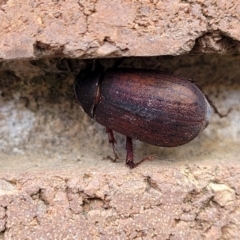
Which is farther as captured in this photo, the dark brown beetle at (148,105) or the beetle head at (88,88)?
the beetle head at (88,88)

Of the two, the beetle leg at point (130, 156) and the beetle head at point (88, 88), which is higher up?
the beetle head at point (88, 88)

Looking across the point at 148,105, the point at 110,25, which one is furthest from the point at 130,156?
the point at 110,25

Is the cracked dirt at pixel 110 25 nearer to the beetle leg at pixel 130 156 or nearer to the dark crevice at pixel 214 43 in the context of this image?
the dark crevice at pixel 214 43

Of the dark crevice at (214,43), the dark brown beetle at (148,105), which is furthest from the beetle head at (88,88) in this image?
the dark crevice at (214,43)

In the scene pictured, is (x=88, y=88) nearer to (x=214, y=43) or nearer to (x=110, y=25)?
(x=110, y=25)

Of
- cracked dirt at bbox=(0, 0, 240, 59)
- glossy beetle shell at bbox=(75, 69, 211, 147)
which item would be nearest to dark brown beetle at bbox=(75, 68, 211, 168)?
glossy beetle shell at bbox=(75, 69, 211, 147)

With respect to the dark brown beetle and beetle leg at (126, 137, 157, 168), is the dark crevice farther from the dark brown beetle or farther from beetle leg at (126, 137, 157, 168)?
beetle leg at (126, 137, 157, 168)

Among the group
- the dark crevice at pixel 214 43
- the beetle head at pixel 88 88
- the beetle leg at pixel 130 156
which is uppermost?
the dark crevice at pixel 214 43

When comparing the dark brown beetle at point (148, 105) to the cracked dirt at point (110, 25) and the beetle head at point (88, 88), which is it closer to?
the beetle head at point (88, 88)
